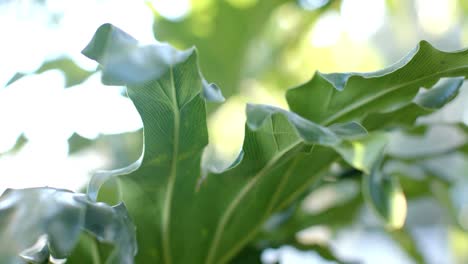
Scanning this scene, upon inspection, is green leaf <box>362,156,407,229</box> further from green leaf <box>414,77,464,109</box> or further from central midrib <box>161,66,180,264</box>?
central midrib <box>161,66,180,264</box>

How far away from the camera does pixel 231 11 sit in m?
0.93

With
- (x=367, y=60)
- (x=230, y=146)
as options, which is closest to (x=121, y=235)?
(x=230, y=146)

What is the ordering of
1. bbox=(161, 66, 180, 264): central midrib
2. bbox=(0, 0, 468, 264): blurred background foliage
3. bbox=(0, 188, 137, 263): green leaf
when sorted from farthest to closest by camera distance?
bbox=(0, 0, 468, 264): blurred background foliage → bbox=(161, 66, 180, 264): central midrib → bbox=(0, 188, 137, 263): green leaf

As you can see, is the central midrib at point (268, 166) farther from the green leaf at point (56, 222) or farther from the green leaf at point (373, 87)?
the green leaf at point (56, 222)

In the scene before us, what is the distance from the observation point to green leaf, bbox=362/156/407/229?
469 mm

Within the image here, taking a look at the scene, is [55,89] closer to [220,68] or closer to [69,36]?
[69,36]

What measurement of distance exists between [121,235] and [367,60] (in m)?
0.86

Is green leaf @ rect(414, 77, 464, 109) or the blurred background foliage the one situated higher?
green leaf @ rect(414, 77, 464, 109)

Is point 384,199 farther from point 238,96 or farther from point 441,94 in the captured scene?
point 238,96

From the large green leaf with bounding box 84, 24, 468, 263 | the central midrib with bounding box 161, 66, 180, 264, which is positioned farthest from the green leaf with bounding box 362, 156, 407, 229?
the central midrib with bounding box 161, 66, 180, 264

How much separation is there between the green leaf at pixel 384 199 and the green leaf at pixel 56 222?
22 centimetres

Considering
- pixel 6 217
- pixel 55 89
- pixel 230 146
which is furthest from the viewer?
pixel 230 146

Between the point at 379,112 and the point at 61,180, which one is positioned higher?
the point at 379,112

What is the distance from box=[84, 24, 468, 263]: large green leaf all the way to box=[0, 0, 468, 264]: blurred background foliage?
0.22 ft
